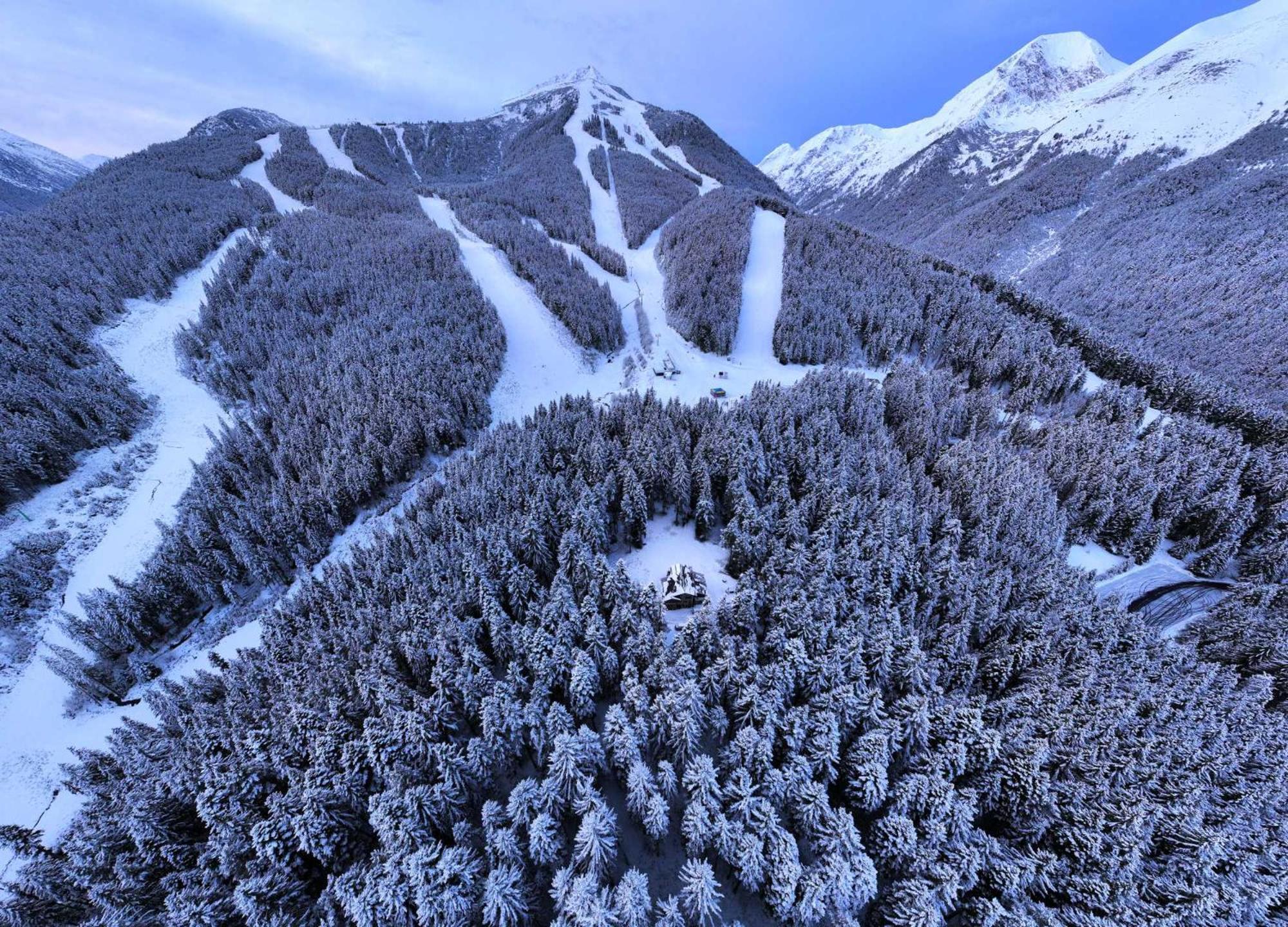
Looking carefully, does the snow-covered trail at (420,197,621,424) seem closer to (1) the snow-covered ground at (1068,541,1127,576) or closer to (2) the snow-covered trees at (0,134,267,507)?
(2) the snow-covered trees at (0,134,267,507)

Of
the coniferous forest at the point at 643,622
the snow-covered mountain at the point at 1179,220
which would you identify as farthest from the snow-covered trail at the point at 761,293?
the snow-covered mountain at the point at 1179,220

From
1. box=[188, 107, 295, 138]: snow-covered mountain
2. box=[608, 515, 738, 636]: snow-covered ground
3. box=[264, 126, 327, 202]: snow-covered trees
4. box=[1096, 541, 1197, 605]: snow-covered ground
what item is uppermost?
box=[188, 107, 295, 138]: snow-covered mountain

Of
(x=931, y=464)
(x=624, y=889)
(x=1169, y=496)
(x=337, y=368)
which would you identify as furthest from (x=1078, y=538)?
(x=337, y=368)

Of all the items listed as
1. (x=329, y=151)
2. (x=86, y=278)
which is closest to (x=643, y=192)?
Result: (x=329, y=151)

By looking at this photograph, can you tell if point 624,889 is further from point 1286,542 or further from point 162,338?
point 162,338

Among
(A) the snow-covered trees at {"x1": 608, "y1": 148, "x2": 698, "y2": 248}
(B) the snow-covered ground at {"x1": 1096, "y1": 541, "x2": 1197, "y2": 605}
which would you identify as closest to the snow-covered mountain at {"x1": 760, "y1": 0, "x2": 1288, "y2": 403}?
(B) the snow-covered ground at {"x1": 1096, "y1": 541, "x2": 1197, "y2": 605}

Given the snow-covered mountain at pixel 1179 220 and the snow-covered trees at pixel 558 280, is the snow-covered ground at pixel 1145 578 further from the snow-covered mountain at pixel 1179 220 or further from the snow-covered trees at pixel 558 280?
Answer: the snow-covered trees at pixel 558 280
